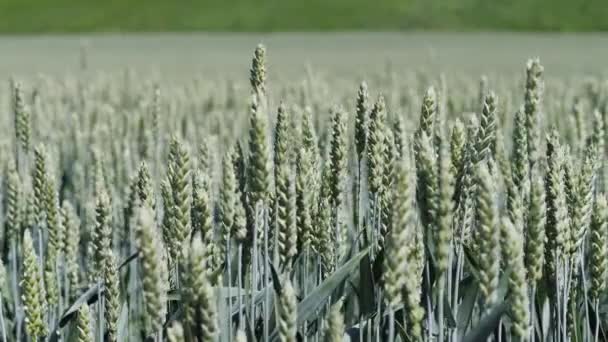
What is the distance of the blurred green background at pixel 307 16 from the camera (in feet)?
147

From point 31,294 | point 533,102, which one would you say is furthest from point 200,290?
point 533,102

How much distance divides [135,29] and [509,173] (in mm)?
45448

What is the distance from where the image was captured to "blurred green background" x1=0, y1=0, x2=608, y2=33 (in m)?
44.9

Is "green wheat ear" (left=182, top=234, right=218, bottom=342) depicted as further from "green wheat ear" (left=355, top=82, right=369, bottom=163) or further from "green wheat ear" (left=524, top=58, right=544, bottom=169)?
"green wheat ear" (left=524, top=58, right=544, bottom=169)

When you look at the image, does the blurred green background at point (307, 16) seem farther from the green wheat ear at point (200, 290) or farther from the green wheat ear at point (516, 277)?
the green wheat ear at point (200, 290)

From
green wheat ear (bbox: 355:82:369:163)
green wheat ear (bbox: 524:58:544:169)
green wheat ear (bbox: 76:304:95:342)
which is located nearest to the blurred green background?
green wheat ear (bbox: 524:58:544:169)

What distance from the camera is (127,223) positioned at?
3.65 metres

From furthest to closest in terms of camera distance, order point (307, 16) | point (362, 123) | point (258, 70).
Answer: point (307, 16) → point (362, 123) → point (258, 70)

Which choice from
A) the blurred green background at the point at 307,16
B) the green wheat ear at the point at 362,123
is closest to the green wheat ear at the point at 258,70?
the green wheat ear at the point at 362,123

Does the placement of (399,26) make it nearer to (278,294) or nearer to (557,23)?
(557,23)

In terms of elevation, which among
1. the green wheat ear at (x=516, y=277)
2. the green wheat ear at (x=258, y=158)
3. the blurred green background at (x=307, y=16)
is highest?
the blurred green background at (x=307, y=16)

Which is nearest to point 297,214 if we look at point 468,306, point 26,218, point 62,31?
point 468,306

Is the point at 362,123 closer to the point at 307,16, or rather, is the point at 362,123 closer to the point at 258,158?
the point at 258,158

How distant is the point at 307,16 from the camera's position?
47.4 m
